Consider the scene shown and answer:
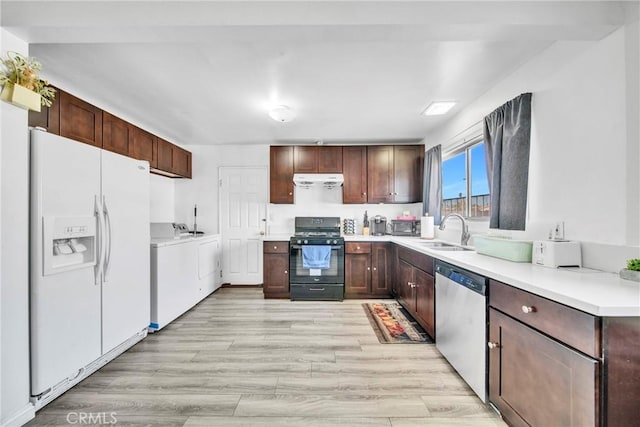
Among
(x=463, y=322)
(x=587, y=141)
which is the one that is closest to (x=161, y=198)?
(x=463, y=322)

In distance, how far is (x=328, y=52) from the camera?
1970 mm

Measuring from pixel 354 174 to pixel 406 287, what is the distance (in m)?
1.92

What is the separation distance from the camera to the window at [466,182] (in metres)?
2.90

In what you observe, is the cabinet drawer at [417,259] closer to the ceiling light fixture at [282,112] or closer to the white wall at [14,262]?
the ceiling light fixture at [282,112]

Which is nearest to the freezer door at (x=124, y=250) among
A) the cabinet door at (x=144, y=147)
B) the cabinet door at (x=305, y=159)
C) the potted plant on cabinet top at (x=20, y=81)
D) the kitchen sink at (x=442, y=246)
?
the potted plant on cabinet top at (x=20, y=81)

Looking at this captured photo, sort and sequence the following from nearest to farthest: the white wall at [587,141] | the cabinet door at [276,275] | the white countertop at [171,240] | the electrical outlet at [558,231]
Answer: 1. the white wall at [587,141]
2. the electrical outlet at [558,231]
3. the white countertop at [171,240]
4. the cabinet door at [276,275]

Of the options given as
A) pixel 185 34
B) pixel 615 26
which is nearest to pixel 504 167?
pixel 615 26

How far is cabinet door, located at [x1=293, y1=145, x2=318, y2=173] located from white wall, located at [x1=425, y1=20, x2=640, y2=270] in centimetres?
275

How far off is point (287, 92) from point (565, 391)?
2753 millimetres

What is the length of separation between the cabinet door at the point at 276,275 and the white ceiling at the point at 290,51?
74.6 inches

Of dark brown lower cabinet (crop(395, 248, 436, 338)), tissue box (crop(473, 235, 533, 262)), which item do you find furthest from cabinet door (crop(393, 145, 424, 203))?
tissue box (crop(473, 235, 533, 262))

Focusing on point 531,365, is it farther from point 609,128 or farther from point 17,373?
point 17,373

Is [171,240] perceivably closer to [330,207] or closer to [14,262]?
[14,262]

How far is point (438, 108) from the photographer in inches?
119
